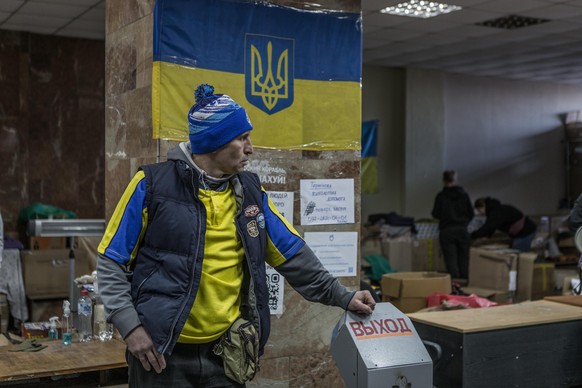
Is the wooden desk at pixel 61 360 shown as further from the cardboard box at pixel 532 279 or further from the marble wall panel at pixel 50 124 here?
the cardboard box at pixel 532 279

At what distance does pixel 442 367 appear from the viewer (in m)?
3.72

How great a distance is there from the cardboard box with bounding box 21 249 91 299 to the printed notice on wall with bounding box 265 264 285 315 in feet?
12.0

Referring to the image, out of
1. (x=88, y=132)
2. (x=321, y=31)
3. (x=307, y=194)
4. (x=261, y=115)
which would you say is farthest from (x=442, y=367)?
(x=88, y=132)

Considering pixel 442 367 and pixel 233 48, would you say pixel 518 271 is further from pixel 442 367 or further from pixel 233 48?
pixel 233 48

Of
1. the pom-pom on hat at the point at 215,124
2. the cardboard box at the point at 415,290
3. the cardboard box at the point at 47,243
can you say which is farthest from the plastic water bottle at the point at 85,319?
the cardboard box at the point at 47,243

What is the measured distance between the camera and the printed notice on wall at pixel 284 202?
12.9 feet

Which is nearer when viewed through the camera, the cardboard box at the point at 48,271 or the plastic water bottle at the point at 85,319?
the plastic water bottle at the point at 85,319

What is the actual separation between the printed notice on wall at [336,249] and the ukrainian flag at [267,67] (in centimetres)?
47

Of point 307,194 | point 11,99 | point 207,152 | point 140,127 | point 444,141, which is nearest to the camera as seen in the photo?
point 207,152

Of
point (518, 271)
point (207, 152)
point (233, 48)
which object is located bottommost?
point (518, 271)

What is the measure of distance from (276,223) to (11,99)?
6.83 m

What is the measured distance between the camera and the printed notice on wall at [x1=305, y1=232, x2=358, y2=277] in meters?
4.08

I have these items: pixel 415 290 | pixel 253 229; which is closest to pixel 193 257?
pixel 253 229

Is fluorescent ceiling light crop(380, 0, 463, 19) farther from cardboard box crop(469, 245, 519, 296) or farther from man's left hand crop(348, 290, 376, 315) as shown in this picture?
man's left hand crop(348, 290, 376, 315)
